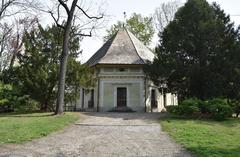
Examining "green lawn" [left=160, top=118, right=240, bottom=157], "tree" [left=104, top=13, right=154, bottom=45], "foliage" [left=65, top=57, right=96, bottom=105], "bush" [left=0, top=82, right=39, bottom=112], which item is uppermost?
"tree" [left=104, top=13, right=154, bottom=45]

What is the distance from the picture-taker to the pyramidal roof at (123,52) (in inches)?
1066

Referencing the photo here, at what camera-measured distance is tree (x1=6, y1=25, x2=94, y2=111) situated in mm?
22027

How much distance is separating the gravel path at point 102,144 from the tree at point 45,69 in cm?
880

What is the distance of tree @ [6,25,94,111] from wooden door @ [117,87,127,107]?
13.3ft

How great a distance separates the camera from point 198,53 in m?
22.0

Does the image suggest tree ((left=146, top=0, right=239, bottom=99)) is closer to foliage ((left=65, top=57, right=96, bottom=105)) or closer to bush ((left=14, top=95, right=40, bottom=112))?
foliage ((left=65, top=57, right=96, bottom=105))

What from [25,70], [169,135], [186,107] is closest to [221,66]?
[186,107]

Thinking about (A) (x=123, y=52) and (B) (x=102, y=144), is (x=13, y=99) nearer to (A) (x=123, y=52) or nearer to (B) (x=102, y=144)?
(A) (x=123, y=52)

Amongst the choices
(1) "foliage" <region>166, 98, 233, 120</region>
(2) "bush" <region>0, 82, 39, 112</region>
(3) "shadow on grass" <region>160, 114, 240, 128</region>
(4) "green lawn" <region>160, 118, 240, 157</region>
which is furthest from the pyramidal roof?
(4) "green lawn" <region>160, 118, 240, 157</region>

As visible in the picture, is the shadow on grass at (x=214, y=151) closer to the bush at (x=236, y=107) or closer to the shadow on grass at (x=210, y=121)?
the shadow on grass at (x=210, y=121)

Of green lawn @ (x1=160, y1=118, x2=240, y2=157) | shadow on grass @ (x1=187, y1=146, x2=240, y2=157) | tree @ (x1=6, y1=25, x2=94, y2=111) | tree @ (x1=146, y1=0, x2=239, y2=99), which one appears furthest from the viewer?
tree @ (x1=6, y1=25, x2=94, y2=111)

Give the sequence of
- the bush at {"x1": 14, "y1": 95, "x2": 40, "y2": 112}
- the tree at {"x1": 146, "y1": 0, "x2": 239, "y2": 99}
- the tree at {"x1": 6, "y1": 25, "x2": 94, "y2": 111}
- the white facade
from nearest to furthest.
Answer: the tree at {"x1": 146, "y1": 0, "x2": 239, "y2": 99} < the tree at {"x1": 6, "y1": 25, "x2": 94, "y2": 111} < the bush at {"x1": 14, "y1": 95, "x2": 40, "y2": 112} < the white facade

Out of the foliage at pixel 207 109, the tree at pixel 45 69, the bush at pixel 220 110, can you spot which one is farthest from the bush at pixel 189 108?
the tree at pixel 45 69

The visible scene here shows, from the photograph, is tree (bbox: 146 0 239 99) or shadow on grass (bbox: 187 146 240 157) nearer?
shadow on grass (bbox: 187 146 240 157)
